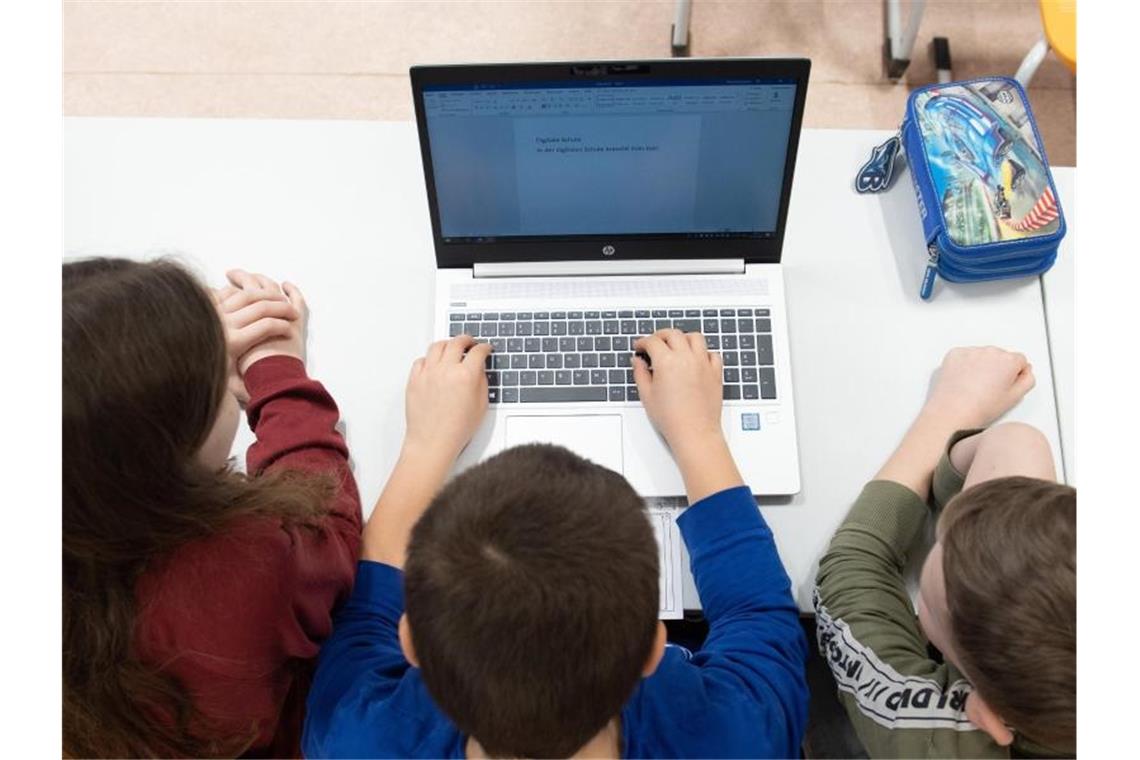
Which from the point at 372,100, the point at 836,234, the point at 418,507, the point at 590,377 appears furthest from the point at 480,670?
the point at 372,100

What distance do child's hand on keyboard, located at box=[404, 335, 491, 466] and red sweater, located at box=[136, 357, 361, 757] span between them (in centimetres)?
8

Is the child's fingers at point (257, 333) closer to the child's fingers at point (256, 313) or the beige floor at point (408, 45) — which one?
the child's fingers at point (256, 313)

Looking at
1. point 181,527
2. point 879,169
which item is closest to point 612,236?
point 879,169

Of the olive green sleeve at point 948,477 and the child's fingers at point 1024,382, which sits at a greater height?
the child's fingers at point 1024,382

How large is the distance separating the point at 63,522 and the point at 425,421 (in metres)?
0.36

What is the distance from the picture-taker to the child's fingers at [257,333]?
1.09 meters

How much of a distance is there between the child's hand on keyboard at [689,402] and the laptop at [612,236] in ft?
0.07

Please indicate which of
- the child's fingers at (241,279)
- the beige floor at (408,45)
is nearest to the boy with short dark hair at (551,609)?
the child's fingers at (241,279)

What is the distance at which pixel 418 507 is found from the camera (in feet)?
3.37

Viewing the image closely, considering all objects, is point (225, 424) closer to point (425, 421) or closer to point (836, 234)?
point (425, 421)

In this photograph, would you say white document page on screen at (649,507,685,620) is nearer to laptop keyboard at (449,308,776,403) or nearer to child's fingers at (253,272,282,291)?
laptop keyboard at (449,308,776,403)

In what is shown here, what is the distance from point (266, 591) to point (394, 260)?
439mm

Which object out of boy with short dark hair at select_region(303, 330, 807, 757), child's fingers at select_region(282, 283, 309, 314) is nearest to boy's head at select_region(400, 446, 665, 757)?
boy with short dark hair at select_region(303, 330, 807, 757)

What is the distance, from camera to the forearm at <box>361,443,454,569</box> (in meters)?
1.02
